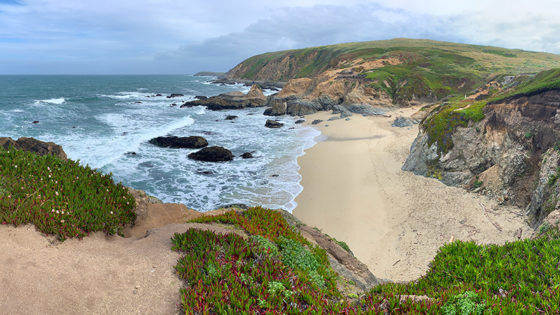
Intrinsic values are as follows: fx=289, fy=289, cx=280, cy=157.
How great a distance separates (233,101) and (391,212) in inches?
2130

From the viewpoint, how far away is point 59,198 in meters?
6.98

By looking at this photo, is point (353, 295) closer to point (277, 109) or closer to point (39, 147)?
point (39, 147)

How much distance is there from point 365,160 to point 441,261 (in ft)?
64.1

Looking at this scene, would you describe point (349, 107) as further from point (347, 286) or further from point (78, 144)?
point (347, 286)

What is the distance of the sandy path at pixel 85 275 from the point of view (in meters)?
4.81

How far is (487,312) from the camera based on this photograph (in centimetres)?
396

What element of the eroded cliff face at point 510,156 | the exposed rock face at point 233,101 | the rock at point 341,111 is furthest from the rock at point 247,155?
the exposed rock face at point 233,101

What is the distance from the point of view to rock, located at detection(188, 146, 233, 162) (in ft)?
89.8

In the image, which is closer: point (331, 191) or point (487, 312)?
point (487, 312)

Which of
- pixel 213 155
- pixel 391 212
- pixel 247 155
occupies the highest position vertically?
pixel 213 155

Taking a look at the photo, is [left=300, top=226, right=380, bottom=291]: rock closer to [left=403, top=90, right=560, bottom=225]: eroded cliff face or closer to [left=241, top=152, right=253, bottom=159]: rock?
[left=403, top=90, right=560, bottom=225]: eroded cliff face

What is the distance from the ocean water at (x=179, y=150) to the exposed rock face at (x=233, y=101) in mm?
7413

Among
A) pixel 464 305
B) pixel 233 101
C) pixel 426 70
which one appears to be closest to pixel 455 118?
pixel 464 305

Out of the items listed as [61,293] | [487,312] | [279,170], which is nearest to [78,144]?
[279,170]
